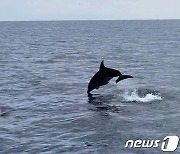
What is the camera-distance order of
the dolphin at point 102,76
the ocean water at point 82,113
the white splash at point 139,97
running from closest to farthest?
the ocean water at point 82,113 < the white splash at point 139,97 < the dolphin at point 102,76

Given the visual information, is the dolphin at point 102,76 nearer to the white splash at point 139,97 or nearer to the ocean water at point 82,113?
the ocean water at point 82,113

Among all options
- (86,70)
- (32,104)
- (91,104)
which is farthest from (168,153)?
(86,70)

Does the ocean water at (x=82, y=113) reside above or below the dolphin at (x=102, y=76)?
below

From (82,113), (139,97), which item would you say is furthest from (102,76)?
(82,113)

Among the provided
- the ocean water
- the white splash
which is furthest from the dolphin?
the white splash

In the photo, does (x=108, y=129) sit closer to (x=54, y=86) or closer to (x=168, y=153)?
(x=168, y=153)

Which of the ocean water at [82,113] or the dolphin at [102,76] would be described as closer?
the ocean water at [82,113]

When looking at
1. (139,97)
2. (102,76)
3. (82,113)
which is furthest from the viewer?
(102,76)

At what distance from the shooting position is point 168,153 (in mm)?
15914

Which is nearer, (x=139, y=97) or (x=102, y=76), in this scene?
(x=139, y=97)

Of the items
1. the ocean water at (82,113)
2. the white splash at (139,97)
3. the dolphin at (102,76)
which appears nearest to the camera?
the ocean water at (82,113)

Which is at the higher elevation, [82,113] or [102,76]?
[102,76]

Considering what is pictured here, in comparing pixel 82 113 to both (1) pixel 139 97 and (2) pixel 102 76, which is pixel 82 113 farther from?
(1) pixel 139 97

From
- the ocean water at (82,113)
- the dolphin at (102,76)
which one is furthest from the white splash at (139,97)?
the dolphin at (102,76)
